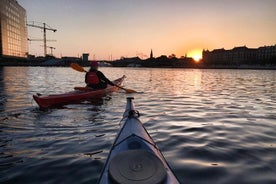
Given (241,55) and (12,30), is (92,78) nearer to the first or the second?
(12,30)

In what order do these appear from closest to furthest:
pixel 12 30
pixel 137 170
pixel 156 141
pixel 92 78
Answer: pixel 137 170 → pixel 156 141 → pixel 92 78 → pixel 12 30

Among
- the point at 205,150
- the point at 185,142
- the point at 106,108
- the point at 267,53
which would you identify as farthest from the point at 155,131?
the point at 267,53

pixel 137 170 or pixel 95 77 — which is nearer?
pixel 137 170

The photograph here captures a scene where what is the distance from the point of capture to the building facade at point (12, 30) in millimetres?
87869

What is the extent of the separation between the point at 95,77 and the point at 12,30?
9765 cm

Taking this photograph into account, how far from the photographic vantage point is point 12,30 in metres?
95.9

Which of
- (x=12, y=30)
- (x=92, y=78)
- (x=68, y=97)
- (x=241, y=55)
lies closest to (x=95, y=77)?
(x=92, y=78)

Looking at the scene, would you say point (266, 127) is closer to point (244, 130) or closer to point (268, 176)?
point (244, 130)

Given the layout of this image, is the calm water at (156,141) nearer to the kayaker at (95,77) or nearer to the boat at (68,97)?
the boat at (68,97)

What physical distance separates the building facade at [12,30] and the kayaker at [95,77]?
283 ft

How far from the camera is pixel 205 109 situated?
10656mm

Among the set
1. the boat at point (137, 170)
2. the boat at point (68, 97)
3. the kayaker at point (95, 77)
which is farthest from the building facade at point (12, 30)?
the boat at point (137, 170)

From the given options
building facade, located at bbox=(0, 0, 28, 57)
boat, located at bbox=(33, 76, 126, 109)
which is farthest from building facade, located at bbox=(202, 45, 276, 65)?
boat, located at bbox=(33, 76, 126, 109)

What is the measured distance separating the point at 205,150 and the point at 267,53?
623 feet
